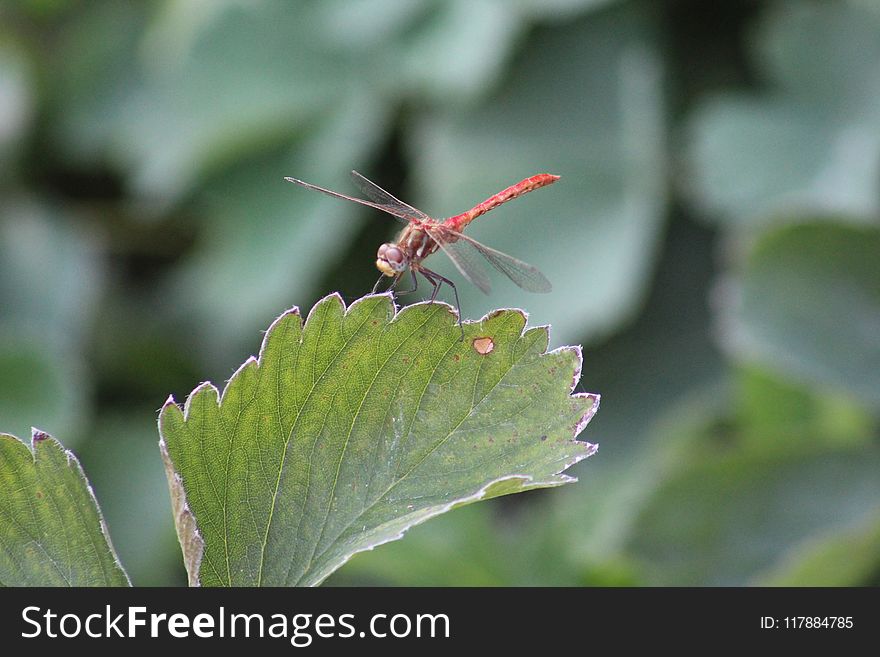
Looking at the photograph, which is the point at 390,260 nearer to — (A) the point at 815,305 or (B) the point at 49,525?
(B) the point at 49,525

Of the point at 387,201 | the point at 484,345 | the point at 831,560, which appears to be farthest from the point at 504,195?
the point at 831,560

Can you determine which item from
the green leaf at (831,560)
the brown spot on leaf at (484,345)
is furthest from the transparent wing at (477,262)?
the green leaf at (831,560)

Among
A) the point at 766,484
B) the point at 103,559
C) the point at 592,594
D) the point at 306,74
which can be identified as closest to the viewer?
the point at 103,559

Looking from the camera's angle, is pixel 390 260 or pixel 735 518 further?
pixel 735 518

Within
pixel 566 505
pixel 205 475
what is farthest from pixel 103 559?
pixel 566 505

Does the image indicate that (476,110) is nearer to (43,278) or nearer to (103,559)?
(43,278)

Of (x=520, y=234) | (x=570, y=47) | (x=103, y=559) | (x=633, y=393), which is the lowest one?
(x=103, y=559)

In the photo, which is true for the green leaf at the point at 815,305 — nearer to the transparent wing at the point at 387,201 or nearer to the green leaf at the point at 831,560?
the green leaf at the point at 831,560

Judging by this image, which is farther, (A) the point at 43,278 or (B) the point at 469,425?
(A) the point at 43,278
